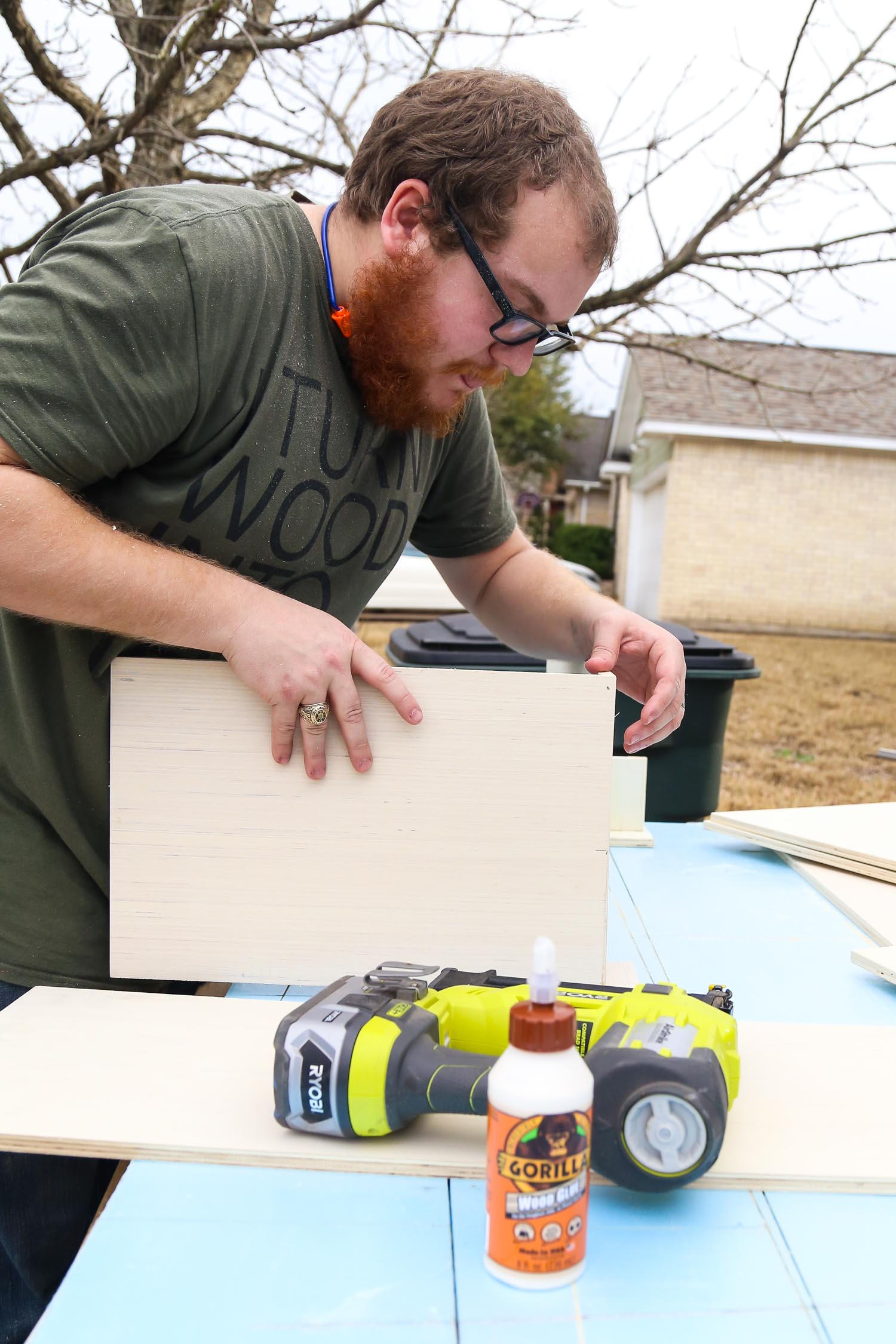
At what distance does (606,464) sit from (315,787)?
19822 millimetres

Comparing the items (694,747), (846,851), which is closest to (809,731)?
(694,747)

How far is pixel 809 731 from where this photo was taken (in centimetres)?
673

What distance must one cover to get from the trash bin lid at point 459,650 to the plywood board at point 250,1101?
6.54 feet

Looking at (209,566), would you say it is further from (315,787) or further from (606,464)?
(606,464)

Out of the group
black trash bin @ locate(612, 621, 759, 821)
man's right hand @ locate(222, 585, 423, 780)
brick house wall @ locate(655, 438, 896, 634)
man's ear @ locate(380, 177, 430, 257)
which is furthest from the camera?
brick house wall @ locate(655, 438, 896, 634)

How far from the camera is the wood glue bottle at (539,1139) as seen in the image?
2.43ft

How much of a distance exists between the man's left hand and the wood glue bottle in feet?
2.68

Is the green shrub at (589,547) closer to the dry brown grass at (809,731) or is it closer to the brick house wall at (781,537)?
the brick house wall at (781,537)

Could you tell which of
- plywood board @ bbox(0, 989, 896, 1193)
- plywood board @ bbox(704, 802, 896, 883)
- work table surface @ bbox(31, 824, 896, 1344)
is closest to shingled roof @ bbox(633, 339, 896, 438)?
plywood board @ bbox(704, 802, 896, 883)

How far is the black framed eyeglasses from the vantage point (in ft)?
4.25

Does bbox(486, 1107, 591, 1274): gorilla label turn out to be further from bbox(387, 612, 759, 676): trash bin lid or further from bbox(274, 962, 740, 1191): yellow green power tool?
bbox(387, 612, 759, 676): trash bin lid

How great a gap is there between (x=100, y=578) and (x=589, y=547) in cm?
2012

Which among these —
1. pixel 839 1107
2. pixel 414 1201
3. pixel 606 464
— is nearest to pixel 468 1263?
pixel 414 1201

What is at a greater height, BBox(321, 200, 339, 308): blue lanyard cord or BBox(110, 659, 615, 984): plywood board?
BBox(321, 200, 339, 308): blue lanyard cord
